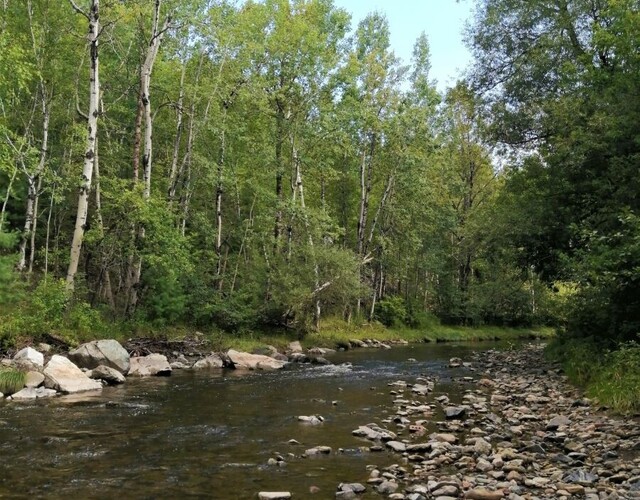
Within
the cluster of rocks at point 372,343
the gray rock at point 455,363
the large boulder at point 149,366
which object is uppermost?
the large boulder at point 149,366

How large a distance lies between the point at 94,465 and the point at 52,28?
86.1 feet

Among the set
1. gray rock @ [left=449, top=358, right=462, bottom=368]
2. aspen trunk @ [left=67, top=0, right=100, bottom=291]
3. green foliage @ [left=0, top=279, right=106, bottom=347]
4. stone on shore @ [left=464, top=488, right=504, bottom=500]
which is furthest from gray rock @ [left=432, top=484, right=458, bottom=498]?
aspen trunk @ [left=67, top=0, right=100, bottom=291]

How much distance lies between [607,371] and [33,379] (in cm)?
1506

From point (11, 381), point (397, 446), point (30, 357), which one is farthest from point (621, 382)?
point (30, 357)

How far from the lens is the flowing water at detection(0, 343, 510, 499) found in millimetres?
7793

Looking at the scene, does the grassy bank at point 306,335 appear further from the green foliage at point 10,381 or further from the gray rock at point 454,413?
the gray rock at point 454,413

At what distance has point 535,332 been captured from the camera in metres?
52.8

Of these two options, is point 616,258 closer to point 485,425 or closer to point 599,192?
point 599,192

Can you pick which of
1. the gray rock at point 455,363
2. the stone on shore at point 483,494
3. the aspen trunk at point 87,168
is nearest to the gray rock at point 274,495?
the stone on shore at point 483,494

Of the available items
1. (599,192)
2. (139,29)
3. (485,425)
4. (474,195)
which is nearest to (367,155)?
(474,195)

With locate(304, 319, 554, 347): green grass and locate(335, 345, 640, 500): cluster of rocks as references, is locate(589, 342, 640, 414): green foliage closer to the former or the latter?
locate(335, 345, 640, 500): cluster of rocks

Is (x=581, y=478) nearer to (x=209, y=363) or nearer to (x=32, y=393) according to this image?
(x=32, y=393)

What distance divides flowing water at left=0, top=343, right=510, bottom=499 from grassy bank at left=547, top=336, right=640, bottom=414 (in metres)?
3.60

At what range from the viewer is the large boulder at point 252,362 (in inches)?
869
